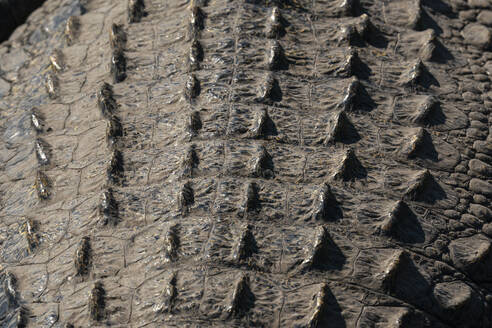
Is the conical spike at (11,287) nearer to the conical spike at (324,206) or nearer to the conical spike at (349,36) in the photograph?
the conical spike at (324,206)

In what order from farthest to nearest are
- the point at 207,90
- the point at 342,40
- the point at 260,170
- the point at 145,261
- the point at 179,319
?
the point at 342,40 → the point at 207,90 → the point at 260,170 → the point at 145,261 → the point at 179,319

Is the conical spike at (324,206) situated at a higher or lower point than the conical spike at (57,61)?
lower

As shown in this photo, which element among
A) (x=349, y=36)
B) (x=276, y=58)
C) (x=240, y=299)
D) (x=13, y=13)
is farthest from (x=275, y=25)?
(x=13, y=13)

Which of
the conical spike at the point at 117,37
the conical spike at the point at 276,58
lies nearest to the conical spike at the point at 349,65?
the conical spike at the point at 276,58

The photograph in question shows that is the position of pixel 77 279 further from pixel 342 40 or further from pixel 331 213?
pixel 342 40

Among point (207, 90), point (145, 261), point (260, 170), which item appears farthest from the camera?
point (207, 90)

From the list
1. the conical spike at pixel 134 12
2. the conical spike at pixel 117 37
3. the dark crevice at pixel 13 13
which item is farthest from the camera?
the dark crevice at pixel 13 13

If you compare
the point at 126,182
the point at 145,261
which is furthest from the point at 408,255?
the point at 126,182

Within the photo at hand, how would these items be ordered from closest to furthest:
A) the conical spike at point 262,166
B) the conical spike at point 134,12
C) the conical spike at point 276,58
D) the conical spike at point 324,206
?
the conical spike at point 324,206 → the conical spike at point 262,166 → the conical spike at point 276,58 → the conical spike at point 134,12
